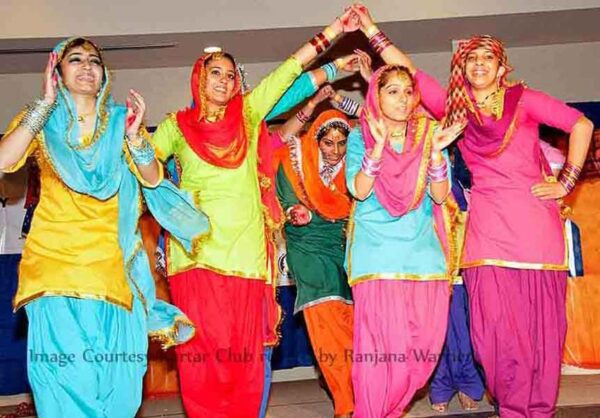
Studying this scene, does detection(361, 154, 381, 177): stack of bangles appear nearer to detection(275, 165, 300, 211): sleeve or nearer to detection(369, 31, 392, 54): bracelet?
detection(369, 31, 392, 54): bracelet

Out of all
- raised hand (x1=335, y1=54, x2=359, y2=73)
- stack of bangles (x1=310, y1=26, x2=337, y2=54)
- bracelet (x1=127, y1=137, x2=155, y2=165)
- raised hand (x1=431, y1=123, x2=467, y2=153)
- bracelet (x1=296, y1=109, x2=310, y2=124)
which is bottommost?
bracelet (x1=127, y1=137, x2=155, y2=165)

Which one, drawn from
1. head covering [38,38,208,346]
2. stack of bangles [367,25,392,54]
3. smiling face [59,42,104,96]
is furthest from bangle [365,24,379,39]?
smiling face [59,42,104,96]

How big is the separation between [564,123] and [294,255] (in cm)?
169

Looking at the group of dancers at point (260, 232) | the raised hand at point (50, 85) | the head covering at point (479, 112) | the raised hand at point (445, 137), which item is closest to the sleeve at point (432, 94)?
the group of dancers at point (260, 232)

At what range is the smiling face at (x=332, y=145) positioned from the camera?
446 cm

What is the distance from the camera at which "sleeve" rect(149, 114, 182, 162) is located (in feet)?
11.7

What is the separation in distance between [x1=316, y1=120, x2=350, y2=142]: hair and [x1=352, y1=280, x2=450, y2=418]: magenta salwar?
1357 millimetres

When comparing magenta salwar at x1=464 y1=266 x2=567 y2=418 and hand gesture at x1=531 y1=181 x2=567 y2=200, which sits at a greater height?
hand gesture at x1=531 y1=181 x2=567 y2=200

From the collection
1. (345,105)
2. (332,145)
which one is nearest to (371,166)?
(332,145)

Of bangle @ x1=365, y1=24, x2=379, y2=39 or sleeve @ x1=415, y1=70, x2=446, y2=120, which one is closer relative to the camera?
sleeve @ x1=415, y1=70, x2=446, y2=120

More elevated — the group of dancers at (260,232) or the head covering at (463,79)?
the head covering at (463,79)

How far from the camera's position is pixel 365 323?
331 cm

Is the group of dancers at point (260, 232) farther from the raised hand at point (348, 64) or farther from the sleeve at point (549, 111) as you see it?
the raised hand at point (348, 64)

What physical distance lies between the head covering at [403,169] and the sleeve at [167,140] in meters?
0.86
